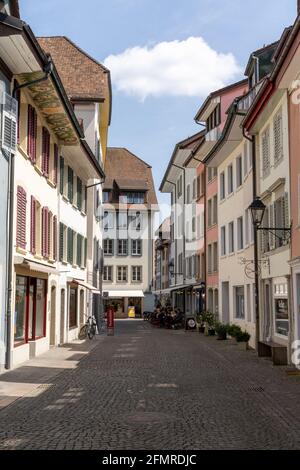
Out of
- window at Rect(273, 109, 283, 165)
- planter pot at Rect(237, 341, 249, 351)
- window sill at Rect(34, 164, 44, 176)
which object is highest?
window at Rect(273, 109, 283, 165)

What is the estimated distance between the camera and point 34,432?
8.26 m

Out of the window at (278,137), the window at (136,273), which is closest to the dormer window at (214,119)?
the window at (278,137)

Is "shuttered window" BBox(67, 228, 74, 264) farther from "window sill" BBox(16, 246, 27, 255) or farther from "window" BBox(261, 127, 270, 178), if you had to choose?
"window" BBox(261, 127, 270, 178)

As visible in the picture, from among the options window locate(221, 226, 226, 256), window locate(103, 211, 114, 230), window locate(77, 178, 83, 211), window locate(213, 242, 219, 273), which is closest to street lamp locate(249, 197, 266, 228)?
window locate(77, 178, 83, 211)

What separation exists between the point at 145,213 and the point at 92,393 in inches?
2014

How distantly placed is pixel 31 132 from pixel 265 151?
762 cm

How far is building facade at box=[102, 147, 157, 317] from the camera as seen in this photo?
62.3 metres

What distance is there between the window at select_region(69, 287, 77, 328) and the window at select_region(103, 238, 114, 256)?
34.5m

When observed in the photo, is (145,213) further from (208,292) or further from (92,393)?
(92,393)

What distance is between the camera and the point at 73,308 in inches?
1101

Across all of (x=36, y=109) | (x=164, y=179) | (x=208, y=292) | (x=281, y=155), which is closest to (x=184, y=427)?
(x=281, y=155)

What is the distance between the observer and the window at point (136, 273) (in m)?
63.4

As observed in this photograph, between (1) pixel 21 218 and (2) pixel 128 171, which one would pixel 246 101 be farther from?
(2) pixel 128 171
